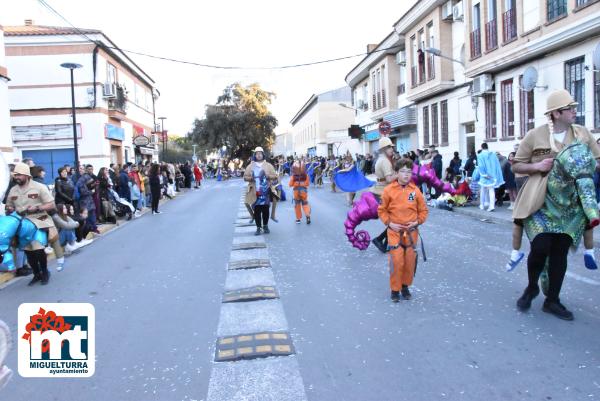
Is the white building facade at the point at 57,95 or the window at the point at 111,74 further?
the window at the point at 111,74

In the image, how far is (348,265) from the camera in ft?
25.8

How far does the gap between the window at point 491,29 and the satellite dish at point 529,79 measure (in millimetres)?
2886

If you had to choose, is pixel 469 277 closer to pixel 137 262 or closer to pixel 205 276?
pixel 205 276

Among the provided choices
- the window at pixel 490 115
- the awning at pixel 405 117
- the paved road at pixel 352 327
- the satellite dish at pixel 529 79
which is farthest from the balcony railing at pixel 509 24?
the paved road at pixel 352 327

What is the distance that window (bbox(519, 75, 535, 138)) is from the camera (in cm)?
1791

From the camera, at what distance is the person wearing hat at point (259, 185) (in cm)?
1141

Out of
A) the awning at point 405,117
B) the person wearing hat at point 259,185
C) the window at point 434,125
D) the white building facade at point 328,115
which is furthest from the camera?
the white building facade at point 328,115

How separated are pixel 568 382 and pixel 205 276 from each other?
4.89m

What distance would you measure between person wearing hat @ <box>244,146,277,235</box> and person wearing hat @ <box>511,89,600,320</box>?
6.81 meters

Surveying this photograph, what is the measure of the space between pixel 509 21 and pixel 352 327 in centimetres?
1636

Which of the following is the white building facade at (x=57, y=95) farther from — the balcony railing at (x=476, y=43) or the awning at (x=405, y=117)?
the balcony railing at (x=476, y=43)

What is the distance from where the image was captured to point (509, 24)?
1845 centimetres

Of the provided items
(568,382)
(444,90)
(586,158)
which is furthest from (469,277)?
(444,90)

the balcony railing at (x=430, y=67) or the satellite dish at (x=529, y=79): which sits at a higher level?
the balcony railing at (x=430, y=67)
